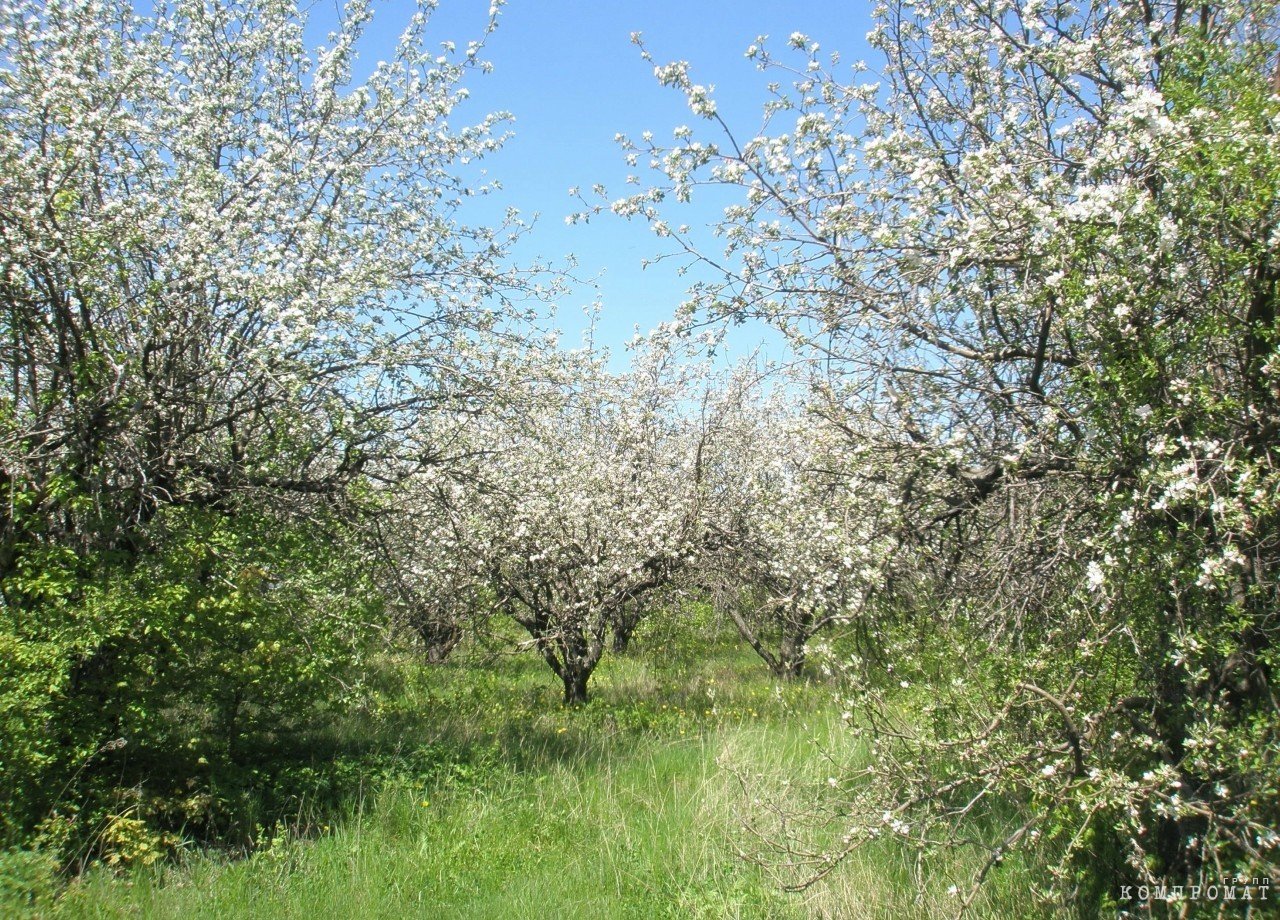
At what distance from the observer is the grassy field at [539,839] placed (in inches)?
176

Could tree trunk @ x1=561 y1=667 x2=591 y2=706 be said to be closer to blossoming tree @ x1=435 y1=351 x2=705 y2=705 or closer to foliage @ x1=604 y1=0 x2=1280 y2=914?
blossoming tree @ x1=435 y1=351 x2=705 y2=705

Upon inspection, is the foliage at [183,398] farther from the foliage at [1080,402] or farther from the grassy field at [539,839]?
the foliage at [1080,402]

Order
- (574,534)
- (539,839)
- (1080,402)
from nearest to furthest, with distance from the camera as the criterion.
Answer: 1. (1080,402)
2. (539,839)
3. (574,534)

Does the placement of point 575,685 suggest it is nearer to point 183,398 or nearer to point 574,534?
point 574,534

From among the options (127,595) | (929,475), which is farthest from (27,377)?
(929,475)

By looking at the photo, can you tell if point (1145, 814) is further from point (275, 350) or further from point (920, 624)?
point (275, 350)

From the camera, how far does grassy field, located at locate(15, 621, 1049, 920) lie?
4469 millimetres

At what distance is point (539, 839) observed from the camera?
568 centimetres

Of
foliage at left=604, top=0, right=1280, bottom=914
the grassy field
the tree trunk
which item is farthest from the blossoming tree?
foliage at left=604, top=0, right=1280, bottom=914

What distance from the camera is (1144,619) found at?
351cm

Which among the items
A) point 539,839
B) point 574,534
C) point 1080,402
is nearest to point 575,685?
point 574,534

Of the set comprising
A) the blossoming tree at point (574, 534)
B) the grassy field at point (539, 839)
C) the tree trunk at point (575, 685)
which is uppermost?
the blossoming tree at point (574, 534)

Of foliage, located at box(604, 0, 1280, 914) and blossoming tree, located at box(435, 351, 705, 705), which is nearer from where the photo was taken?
foliage, located at box(604, 0, 1280, 914)

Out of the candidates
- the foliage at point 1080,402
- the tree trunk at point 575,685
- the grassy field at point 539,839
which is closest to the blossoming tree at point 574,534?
the tree trunk at point 575,685
